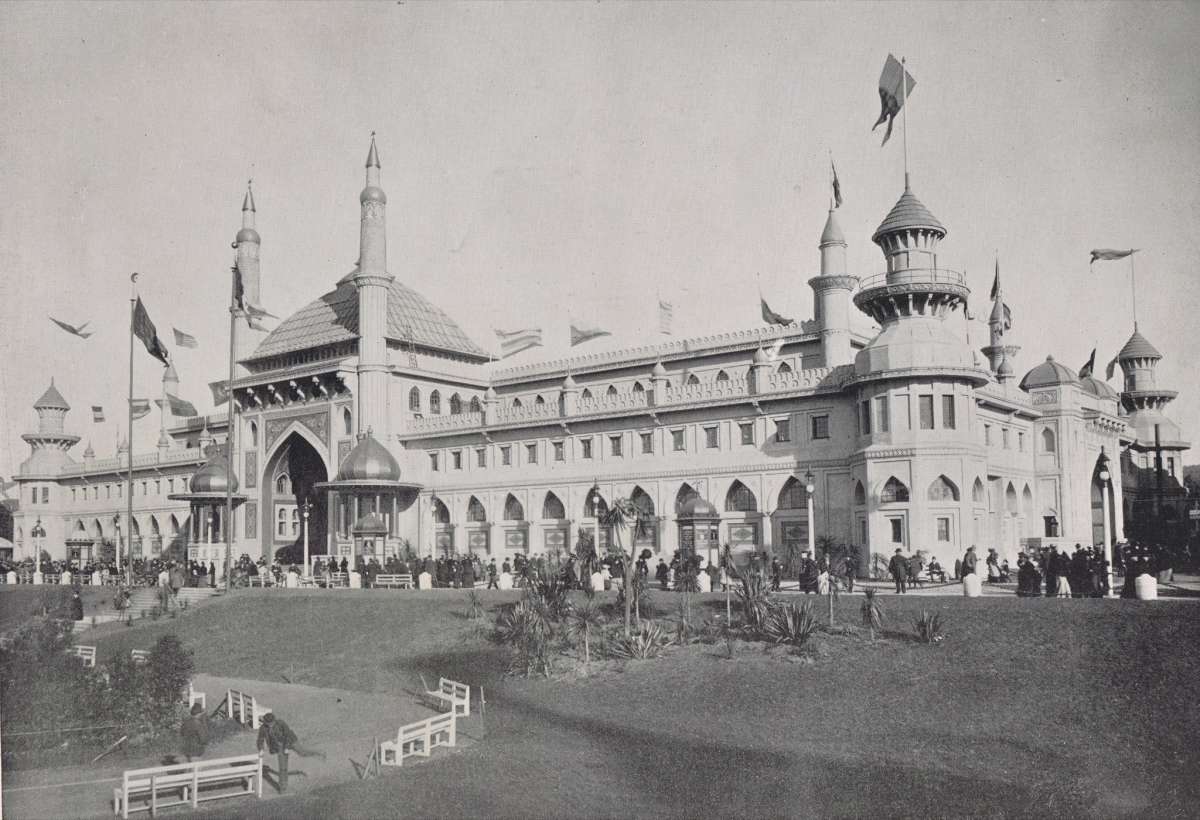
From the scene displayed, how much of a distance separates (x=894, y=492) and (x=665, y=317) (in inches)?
809

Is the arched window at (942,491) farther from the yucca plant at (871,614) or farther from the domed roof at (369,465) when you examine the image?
the domed roof at (369,465)

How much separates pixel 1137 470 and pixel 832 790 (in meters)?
56.1

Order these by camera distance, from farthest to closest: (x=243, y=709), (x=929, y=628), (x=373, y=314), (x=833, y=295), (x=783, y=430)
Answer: (x=373, y=314), (x=833, y=295), (x=783, y=430), (x=929, y=628), (x=243, y=709)

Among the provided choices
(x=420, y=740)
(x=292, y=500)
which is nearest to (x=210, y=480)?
(x=292, y=500)

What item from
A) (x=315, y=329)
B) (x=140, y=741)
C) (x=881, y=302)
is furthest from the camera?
(x=315, y=329)

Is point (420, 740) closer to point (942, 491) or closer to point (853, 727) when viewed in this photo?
point (853, 727)

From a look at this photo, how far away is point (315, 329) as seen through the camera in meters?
57.4

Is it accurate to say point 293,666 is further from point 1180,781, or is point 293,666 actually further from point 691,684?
point 1180,781

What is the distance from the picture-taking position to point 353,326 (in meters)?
55.1

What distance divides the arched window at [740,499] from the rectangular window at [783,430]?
7.70 feet

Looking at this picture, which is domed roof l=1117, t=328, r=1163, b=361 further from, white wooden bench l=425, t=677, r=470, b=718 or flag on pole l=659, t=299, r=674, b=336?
white wooden bench l=425, t=677, r=470, b=718

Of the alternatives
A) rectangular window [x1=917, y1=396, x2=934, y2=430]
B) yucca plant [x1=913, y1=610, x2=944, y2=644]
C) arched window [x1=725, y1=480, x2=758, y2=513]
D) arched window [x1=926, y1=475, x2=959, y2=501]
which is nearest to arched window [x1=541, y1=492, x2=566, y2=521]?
arched window [x1=725, y1=480, x2=758, y2=513]

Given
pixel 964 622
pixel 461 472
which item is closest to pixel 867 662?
pixel 964 622

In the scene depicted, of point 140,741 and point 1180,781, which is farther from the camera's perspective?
point 140,741
